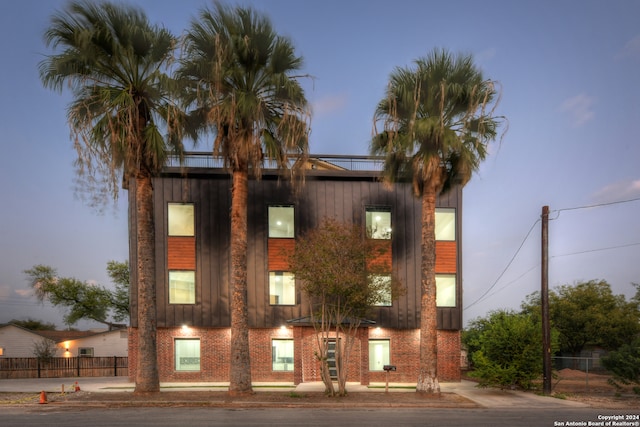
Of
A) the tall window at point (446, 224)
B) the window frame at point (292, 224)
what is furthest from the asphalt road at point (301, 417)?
the tall window at point (446, 224)

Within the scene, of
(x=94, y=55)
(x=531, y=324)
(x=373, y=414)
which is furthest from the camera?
(x=531, y=324)

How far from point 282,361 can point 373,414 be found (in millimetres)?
10739

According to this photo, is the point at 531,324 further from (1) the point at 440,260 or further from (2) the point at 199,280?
(2) the point at 199,280

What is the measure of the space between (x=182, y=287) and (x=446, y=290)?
1333 cm

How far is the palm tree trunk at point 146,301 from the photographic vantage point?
20625 millimetres

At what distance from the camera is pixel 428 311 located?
68.2ft

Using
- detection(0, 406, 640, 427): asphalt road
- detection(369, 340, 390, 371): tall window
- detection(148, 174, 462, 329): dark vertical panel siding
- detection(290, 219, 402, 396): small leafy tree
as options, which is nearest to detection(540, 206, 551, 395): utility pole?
detection(0, 406, 640, 427): asphalt road

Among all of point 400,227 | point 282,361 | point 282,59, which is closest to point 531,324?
point 400,227

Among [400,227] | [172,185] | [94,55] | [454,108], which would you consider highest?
[94,55]

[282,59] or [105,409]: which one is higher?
[282,59]

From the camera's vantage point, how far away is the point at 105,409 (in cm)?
1820

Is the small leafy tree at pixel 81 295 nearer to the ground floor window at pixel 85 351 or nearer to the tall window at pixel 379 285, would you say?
the ground floor window at pixel 85 351

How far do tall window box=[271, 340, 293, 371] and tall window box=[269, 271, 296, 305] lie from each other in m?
2.04

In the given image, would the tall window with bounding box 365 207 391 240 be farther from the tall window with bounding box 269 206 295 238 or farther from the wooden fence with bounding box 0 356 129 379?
the wooden fence with bounding box 0 356 129 379
